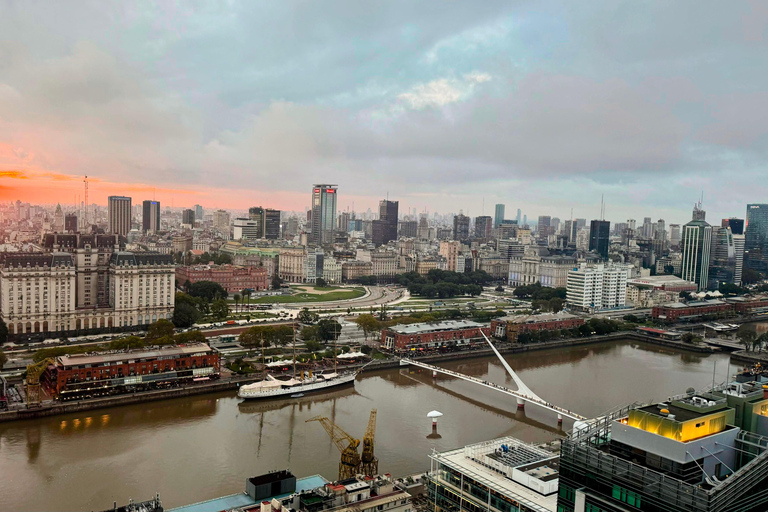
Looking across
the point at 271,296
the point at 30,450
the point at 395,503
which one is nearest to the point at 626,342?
the point at 271,296

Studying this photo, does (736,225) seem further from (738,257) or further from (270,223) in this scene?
(270,223)

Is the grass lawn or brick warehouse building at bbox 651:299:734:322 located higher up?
brick warehouse building at bbox 651:299:734:322

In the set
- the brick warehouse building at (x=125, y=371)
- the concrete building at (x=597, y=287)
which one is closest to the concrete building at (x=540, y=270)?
the concrete building at (x=597, y=287)

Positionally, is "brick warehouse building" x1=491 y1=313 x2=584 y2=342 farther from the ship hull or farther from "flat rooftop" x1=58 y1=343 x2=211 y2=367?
"flat rooftop" x1=58 y1=343 x2=211 y2=367

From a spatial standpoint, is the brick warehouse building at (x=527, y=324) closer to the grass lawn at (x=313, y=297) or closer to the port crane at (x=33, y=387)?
the grass lawn at (x=313, y=297)

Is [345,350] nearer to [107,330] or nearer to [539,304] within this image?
[107,330]

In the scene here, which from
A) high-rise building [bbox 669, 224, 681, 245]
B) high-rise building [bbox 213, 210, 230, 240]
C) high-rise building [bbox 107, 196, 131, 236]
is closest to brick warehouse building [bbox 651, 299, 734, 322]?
high-rise building [bbox 107, 196, 131, 236]
